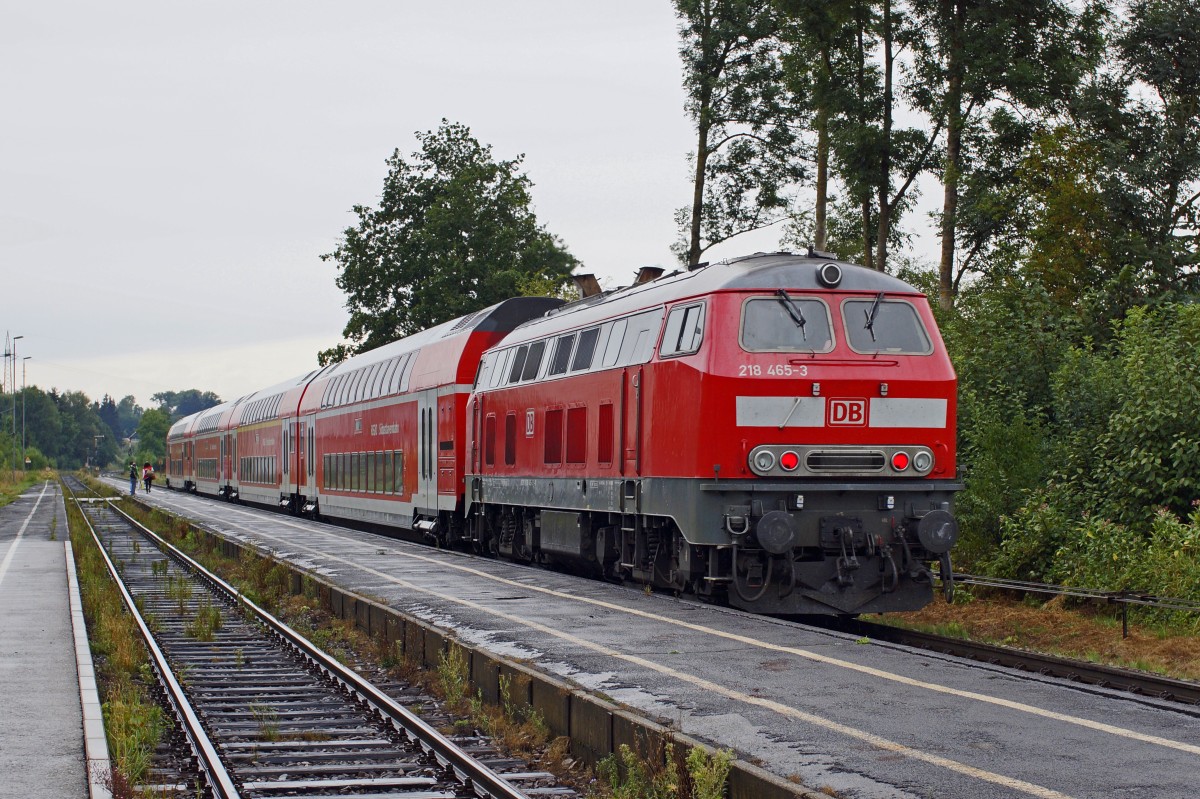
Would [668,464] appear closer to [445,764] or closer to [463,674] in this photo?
[463,674]

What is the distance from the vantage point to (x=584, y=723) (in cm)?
872

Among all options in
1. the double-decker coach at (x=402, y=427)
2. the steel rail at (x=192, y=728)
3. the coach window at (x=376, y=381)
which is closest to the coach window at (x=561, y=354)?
the double-decker coach at (x=402, y=427)

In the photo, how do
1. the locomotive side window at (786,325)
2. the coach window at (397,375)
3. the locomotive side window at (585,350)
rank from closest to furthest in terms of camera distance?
the locomotive side window at (786,325)
the locomotive side window at (585,350)
the coach window at (397,375)

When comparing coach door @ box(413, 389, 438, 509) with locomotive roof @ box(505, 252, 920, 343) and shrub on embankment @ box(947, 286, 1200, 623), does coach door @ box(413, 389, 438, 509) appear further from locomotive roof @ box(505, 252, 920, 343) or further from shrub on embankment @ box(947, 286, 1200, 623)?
locomotive roof @ box(505, 252, 920, 343)

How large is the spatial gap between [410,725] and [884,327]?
7103mm

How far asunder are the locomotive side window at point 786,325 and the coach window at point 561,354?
14.5 feet

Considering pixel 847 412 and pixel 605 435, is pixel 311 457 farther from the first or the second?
pixel 847 412

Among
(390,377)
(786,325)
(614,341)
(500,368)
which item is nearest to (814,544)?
(786,325)

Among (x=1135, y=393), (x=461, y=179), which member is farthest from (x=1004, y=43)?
(x=461, y=179)

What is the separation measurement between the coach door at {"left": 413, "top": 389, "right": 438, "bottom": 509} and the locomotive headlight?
490 inches

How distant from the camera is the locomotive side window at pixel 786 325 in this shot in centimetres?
1409

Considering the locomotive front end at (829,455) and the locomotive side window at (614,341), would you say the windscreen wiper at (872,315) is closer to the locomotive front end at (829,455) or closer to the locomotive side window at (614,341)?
the locomotive front end at (829,455)

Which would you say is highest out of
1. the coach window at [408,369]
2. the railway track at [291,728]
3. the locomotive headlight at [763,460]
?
the coach window at [408,369]

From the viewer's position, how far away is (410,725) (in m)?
9.62
